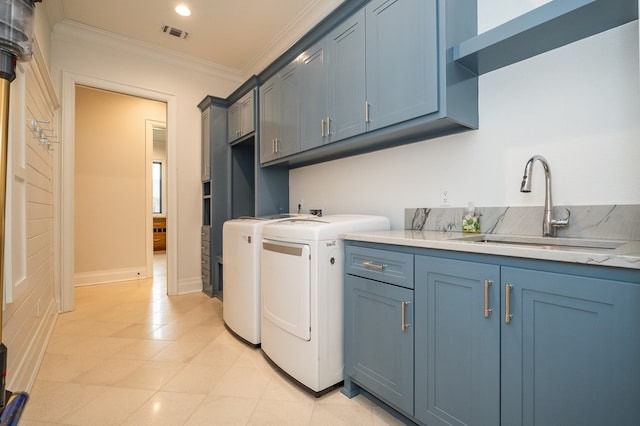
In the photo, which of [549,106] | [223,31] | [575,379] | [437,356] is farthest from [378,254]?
[223,31]

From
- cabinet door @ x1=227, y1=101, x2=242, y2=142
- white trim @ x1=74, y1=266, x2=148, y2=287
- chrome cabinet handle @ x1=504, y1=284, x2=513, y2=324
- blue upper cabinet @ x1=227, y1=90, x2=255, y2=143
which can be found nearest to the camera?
chrome cabinet handle @ x1=504, y1=284, x2=513, y2=324

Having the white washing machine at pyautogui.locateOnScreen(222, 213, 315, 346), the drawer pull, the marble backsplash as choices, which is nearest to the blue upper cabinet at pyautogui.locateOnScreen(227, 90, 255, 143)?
the white washing machine at pyautogui.locateOnScreen(222, 213, 315, 346)

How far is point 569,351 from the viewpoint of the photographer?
949mm

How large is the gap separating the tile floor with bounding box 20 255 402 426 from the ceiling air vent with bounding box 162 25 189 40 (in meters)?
3.01

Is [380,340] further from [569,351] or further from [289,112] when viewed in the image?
[289,112]

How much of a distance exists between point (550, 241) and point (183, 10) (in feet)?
11.7

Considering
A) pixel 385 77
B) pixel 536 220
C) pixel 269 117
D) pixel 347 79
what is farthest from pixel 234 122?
pixel 536 220

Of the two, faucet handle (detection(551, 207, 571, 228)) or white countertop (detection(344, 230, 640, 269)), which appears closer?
white countertop (detection(344, 230, 640, 269))

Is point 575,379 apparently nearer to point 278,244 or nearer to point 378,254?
point 378,254

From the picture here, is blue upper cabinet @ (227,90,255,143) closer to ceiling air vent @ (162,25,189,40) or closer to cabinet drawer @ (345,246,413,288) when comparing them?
ceiling air vent @ (162,25,189,40)

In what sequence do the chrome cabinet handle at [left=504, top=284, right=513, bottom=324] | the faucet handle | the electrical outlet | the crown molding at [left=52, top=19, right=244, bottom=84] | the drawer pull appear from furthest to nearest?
the crown molding at [left=52, top=19, right=244, bottom=84] < the electrical outlet < the drawer pull < the faucet handle < the chrome cabinet handle at [left=504, top=284, right=513, bottom=324]

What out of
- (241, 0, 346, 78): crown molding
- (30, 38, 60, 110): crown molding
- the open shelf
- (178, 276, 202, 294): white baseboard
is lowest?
(178, 276, 202, 294): white baseboard

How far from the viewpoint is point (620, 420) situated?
34.0 inches

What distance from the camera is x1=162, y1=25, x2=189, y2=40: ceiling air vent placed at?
3.36 meters
